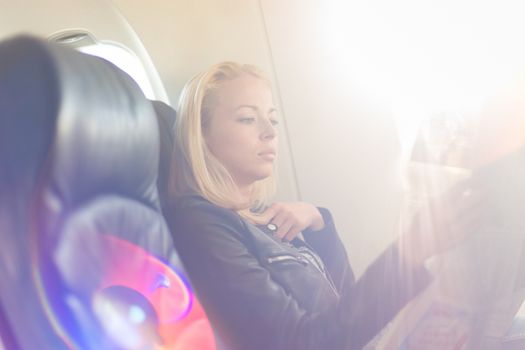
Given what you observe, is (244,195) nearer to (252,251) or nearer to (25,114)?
(252,251)

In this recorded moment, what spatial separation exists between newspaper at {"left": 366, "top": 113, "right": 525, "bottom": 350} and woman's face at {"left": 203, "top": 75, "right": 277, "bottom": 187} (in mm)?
323

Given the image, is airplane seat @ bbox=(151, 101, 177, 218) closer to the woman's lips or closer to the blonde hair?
the blonde hair

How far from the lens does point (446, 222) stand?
962 millimetres

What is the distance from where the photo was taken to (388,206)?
4.11 feet

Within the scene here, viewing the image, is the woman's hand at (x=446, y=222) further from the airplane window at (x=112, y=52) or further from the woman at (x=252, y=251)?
the airplane window at (x=112, y=52)

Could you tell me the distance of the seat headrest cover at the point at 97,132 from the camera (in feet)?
1.97

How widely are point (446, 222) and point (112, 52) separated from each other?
2.69ft

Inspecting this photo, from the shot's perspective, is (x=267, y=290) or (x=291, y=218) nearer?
(x=267, y=290)

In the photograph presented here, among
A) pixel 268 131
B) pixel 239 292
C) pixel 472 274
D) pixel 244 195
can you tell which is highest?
pixel 268 131

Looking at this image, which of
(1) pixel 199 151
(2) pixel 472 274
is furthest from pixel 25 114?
(2) pixel 472 274

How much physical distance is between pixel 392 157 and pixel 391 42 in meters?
0.26

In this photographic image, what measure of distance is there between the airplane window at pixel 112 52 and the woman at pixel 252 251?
220 millimetres

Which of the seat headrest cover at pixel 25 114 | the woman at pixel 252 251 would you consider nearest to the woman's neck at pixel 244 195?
the woman at pixel 252 251

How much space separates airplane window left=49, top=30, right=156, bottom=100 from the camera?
1.20 m
